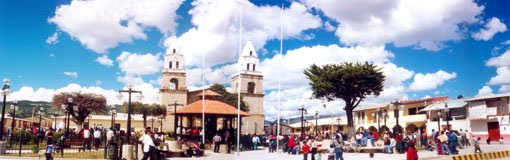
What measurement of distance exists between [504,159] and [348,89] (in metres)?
25.0

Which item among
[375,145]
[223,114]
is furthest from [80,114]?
[375,145]

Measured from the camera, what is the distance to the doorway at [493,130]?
39.0 metres

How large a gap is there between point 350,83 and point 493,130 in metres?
13.3

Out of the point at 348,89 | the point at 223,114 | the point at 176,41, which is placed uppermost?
the point at 176,41

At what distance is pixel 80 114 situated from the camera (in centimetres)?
5281

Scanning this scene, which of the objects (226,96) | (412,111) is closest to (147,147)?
(412,111)

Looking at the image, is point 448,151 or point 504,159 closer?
point 504,159

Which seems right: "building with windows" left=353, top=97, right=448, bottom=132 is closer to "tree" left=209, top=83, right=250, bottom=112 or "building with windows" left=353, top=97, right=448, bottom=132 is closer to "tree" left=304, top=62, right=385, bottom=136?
"tree" left=304, top=62, right=385, bottom=136

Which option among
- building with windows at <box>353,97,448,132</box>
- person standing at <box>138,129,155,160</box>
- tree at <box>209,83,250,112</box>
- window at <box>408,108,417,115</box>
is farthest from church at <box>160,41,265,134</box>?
person standing at <box>138,129,155,160</box>

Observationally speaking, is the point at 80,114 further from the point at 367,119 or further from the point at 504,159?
the point at 504,159

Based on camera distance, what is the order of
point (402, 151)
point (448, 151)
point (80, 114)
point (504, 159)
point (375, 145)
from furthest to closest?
point (80, 114) < point (375, 145) < point (402, 151) < point (448, 151) < point (504, 159)

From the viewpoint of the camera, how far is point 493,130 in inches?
1556

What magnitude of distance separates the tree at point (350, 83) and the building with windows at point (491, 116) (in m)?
8.80

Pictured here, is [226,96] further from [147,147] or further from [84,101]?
[147,147]
